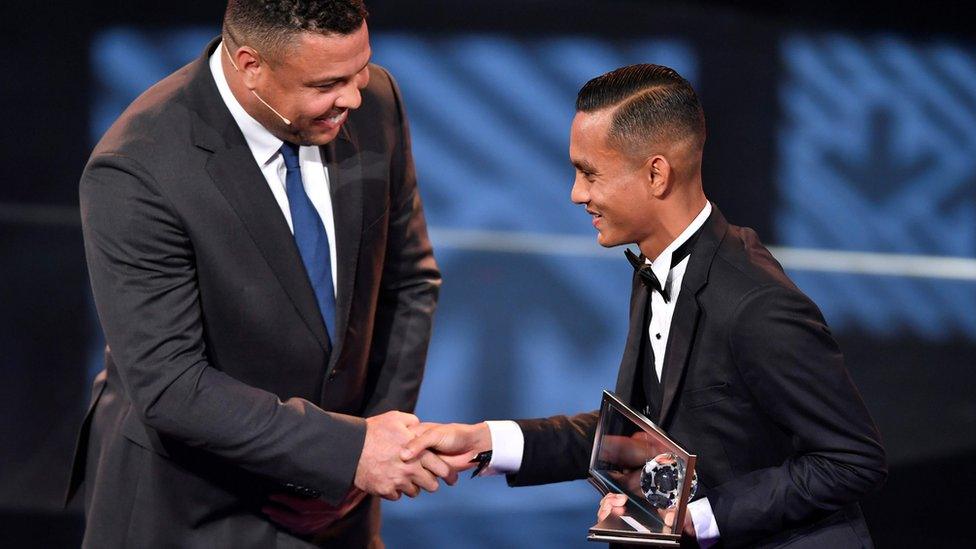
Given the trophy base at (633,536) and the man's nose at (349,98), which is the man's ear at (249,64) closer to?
the man's nose at (349,98)

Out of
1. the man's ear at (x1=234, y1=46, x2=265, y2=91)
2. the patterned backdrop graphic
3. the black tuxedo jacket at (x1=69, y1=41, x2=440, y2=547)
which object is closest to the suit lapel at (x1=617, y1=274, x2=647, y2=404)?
the black tuxedo jacket at (x1=69, y1=41, x2=440, y2=547)

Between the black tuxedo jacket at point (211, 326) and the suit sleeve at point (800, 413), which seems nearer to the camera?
the suit sleeve at point (800, 413)

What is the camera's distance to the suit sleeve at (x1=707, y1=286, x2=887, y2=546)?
1765 millimetres

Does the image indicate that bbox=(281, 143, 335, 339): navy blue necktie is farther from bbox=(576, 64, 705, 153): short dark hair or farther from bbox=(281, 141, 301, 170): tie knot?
bbox=(576, 64, 705, 153): short dark hair

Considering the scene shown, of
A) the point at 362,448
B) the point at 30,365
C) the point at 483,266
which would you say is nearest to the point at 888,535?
the point at 483,266

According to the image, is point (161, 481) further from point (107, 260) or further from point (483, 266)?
point (483, 266)

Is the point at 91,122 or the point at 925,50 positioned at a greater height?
the point at 925,50

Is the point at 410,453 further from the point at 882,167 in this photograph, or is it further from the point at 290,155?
the point at 882,167

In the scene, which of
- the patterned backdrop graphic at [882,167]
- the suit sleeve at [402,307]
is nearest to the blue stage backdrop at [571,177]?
the patterned backdrop graphic at [882,167]

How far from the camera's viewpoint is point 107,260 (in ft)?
6.51

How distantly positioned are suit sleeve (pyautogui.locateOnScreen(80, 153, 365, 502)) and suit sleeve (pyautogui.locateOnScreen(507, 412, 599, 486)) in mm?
287

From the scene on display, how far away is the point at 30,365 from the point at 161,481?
1.89 metres

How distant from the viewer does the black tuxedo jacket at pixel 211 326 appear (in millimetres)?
1979

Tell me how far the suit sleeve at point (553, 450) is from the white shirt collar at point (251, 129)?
0.61m
